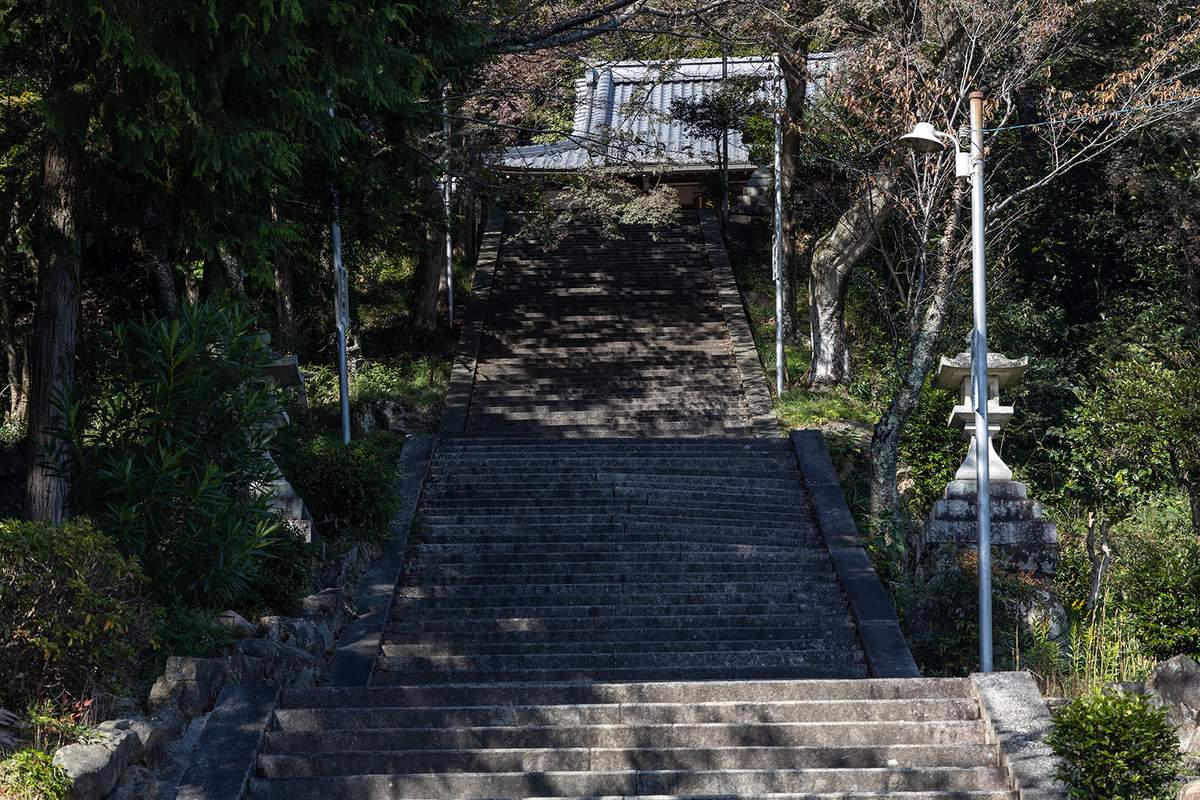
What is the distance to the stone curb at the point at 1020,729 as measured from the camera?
5980 mm

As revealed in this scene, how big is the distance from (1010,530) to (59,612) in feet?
27.0

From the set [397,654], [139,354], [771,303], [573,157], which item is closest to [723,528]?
[397,654]

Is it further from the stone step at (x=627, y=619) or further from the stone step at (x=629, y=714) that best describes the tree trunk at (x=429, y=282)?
the stone step at (x=629, y=714)

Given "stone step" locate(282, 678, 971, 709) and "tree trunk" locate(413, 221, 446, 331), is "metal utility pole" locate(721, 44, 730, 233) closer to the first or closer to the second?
"tree trunk" locate(413, 221, 446, 331)

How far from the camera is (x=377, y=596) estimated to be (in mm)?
9773

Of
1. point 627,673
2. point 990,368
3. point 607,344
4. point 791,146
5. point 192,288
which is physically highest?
point 791,146

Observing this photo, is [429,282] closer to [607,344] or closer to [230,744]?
[607,344]

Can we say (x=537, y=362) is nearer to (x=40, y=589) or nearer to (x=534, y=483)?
(x=534, y=483)

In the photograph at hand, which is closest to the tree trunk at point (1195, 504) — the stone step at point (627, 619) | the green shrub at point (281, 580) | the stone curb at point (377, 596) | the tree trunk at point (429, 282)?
the stone step at point (627, 619)

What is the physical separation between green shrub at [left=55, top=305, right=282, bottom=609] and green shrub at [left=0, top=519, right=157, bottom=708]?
2.89 feet

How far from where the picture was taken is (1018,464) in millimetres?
15312

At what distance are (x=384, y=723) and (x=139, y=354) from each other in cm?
335

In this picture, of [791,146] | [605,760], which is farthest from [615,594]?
[791,146]

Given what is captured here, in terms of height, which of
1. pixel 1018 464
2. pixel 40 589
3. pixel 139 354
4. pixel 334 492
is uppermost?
pixel 139 354
